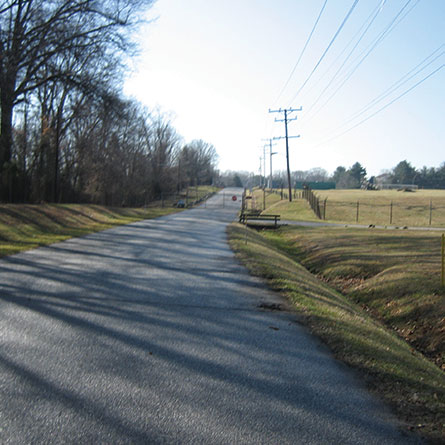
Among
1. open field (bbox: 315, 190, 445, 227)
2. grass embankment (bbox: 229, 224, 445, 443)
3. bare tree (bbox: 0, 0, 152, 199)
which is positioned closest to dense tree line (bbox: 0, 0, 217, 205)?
bare tree (bbox: 0, 0, 152, 199)

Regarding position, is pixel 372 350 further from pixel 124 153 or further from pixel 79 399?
pixel 124 153

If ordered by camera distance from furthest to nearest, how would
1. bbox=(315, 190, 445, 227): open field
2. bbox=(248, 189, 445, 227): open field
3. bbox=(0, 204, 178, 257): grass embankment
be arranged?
1. bbox=(248, 189, 445, 227): open field
2. bbox=(315, 190, 445, 227): open field
3. bbox=(0, 204, 178, 257): grass embankment

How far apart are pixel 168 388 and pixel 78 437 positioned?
109 centimetres

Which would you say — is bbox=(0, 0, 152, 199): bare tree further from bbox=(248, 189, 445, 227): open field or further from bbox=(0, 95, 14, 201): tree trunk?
bbox=(248, 189, 445, 227): open field

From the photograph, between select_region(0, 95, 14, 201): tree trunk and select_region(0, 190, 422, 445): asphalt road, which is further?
select_region(0, 95, 14, 201): tree trunk

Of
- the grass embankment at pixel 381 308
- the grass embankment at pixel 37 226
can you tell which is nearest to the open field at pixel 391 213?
the grass embankment at pixel 381 308

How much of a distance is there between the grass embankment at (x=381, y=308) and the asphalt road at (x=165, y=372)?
1.10 ft

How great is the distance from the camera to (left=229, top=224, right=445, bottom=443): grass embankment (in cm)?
477

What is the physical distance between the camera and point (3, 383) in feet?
14.2

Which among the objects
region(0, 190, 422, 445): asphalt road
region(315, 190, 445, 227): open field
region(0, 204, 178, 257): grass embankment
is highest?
region(0, 204, 178, 257): grass embankment

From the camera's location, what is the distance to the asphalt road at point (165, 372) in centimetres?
365

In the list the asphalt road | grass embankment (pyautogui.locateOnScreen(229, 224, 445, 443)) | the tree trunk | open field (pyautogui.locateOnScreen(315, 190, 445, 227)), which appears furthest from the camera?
open field (pyautogui.locateOnScreen(315, 190, 445, 227))

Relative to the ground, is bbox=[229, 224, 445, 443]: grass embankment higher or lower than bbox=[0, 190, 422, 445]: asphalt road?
lower

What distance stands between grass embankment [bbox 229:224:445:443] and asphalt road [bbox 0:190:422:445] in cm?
34
